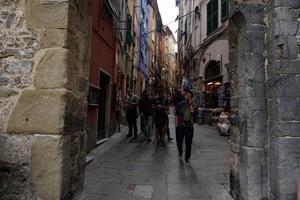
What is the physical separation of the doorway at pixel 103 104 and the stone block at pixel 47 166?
16.8 feet

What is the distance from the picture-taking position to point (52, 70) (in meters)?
3.47

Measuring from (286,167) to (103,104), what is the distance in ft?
21.1

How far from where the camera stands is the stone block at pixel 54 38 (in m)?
3.48

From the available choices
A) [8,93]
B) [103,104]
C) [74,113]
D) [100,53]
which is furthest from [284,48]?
[103,104]

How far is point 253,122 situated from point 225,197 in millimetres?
1153

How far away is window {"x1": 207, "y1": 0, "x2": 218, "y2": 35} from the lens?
13.7 meters

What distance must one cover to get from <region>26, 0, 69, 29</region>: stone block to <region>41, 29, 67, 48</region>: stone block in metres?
0.06

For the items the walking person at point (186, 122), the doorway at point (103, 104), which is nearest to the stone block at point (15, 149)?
the walking person at point (186, 122)

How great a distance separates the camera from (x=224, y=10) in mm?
12312

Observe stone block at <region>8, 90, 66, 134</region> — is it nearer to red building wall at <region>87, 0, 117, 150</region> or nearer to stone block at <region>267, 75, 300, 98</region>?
stone block at <region>267, 75, 300, 98</region>

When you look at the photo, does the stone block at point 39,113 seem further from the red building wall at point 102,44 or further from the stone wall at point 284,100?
the red building wall at point 102,44

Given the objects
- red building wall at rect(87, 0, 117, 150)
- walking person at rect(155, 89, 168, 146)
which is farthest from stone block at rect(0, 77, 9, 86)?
walking person at rect(155, 89, 168, 146)

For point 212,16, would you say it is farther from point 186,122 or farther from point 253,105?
point 253,105

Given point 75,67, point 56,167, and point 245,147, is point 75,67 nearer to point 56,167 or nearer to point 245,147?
point 56,167
